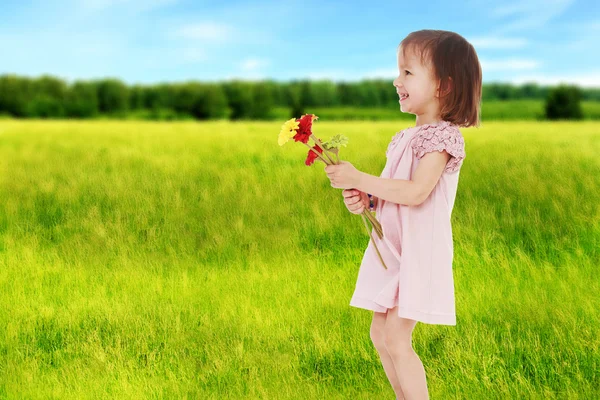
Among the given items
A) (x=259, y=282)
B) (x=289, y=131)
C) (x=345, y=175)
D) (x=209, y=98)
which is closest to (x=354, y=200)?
(x=345, y=175)

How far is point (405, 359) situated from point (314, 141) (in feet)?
3.69

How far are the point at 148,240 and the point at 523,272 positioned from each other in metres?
3.87

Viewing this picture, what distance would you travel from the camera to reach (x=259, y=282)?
558cm

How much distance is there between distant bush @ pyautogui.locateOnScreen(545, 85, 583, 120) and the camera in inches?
1534

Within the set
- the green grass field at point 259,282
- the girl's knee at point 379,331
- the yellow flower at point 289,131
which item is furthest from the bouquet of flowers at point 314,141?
the green grass field at point 259,282

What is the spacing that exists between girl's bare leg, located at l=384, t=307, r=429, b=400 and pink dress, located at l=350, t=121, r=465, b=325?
0.39ft

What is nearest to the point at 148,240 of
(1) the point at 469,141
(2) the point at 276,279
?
(2) the point at 276,279

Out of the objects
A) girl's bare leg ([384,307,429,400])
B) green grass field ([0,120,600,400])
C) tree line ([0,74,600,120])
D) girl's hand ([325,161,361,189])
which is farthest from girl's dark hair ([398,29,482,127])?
tree line ([0,74,600,120])

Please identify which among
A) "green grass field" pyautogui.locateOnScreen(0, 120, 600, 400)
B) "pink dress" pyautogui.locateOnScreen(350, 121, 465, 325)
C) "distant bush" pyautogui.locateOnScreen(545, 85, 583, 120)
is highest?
"distant bush" pyautogui.locateOnScreen(545, 85, 583, 120)

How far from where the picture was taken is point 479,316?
4.82 metres

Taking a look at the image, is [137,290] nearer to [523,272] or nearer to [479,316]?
[479,316]

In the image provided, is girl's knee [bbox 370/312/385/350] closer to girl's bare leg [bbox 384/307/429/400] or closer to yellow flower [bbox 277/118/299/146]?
girl's bare leg [bbox 384/307/429/400]

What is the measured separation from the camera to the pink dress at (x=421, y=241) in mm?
2855

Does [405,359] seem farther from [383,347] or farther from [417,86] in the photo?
[417,86]
